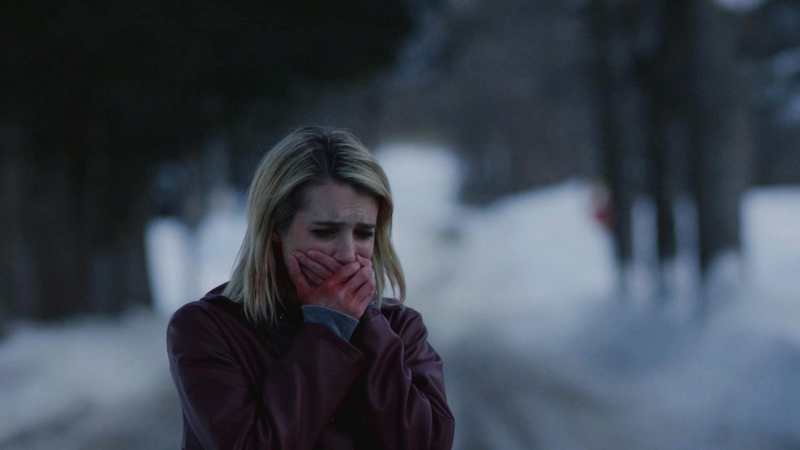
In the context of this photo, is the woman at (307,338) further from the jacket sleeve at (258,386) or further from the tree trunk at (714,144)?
the tree trunk at (714,144)

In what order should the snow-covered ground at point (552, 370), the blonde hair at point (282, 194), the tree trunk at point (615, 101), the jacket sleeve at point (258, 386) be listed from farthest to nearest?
1. the tree trunk at point (615, 101)
2. the snow-covered ground at point (552, 370)
3. the blonde hair at point (282, 194)
4. the jacket sleeve at point (258, 386)

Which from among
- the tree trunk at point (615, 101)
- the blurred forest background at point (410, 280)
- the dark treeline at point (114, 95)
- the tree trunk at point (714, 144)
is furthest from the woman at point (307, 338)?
the tree trunk at point (615, 101)

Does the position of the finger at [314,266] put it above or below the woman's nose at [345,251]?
below

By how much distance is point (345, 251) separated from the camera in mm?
2387

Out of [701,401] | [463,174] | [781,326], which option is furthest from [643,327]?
[463,174]

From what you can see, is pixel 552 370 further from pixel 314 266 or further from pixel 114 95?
pixel 314 266

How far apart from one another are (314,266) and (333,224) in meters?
0.12

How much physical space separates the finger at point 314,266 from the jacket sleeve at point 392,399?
0.14m

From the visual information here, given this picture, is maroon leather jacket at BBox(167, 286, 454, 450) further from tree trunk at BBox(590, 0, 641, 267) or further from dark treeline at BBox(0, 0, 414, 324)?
tree trunk at BBox(590, 0, 641, 267)

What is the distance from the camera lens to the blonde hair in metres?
2.46

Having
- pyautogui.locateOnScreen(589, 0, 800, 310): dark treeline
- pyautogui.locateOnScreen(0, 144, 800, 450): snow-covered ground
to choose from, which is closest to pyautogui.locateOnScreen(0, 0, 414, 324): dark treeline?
pyautogui.locateOnScreen(0, 144, 800, 450): snow-covered ground

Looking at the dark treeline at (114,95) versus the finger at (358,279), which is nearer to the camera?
the finger at (358,279)

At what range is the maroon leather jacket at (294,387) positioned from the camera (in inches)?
88.2

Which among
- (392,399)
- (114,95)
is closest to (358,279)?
(392,399)
